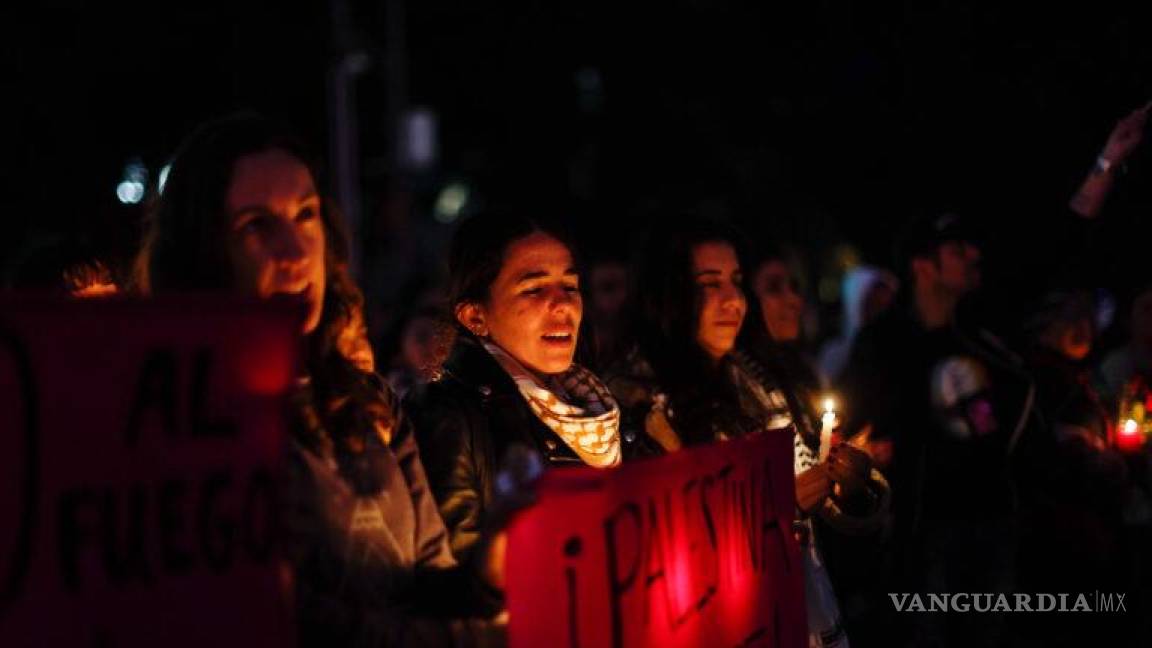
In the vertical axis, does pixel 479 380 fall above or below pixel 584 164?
below

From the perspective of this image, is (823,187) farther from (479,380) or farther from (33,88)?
(479,380)

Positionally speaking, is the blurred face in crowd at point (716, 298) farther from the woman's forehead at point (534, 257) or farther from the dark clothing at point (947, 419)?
the dark clothing at point (947, 419)

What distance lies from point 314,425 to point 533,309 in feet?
3.58

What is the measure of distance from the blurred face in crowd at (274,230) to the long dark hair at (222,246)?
0.02 m

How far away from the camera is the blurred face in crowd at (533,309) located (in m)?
3.43

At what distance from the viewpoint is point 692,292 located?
4258 mm

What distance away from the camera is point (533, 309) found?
3434mm

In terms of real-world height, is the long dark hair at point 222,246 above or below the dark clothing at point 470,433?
above

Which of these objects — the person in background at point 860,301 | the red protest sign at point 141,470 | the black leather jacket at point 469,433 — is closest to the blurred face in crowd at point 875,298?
the person in background at point 860,301

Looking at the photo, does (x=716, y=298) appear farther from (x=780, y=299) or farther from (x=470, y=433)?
(x=780, y=299)

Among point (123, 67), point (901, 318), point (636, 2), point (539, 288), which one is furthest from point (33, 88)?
point (539, 288)

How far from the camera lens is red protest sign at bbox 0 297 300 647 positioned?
196cm

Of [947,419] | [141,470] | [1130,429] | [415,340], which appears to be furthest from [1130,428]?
[141,470]

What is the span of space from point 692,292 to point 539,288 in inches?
36.5
